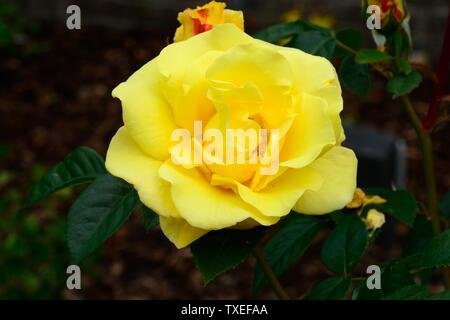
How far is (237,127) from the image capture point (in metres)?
0.79

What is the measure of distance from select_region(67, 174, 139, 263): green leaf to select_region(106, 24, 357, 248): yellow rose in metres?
0.17

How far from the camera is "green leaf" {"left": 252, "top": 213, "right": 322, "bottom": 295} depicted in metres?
1.18

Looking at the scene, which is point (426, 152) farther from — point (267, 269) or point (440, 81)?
point (267, 269)

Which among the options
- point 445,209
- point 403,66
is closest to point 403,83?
point 403,66

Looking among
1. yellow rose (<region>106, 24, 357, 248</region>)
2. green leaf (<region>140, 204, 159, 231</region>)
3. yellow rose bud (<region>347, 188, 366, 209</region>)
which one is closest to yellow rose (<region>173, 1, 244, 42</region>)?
yellow rose (<region>106, 24, 357, 248</region>)

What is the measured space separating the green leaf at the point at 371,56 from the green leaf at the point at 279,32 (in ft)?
0.49

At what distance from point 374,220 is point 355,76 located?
23 centimetres

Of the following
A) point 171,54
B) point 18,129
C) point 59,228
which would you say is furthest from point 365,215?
point 18,129

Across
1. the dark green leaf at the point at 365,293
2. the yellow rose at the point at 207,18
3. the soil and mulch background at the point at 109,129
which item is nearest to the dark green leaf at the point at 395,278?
the dark green leaf at the point at 365,293

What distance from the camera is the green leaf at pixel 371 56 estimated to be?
3.49ft

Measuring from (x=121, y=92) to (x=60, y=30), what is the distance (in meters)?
3.38

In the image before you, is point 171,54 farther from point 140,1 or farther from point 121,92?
point 140,1

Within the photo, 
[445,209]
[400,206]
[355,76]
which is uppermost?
[355,76]

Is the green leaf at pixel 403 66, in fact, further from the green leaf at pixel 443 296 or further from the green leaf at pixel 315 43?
the green leaf at pixel 443 296
